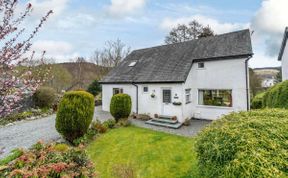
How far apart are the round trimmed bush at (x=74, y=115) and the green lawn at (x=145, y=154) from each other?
1.19 m

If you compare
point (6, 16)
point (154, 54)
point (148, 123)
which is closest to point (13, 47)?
Result: point (6, 16)

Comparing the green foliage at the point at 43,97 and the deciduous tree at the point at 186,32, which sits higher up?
the deciduous tree at the point at 186,32

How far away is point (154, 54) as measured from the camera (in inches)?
762

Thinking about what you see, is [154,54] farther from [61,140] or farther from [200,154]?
[200,154]

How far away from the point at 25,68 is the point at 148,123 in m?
12.0

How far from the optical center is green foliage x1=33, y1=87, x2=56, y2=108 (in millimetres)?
19439

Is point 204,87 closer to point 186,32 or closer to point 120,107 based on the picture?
point 120,107

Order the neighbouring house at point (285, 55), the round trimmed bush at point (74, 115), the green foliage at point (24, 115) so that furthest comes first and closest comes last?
1. the neighbouring house at point (285, 55)
2. the green foliage at point (24, 115)
3. the round trimmed bush at point (74, 115)

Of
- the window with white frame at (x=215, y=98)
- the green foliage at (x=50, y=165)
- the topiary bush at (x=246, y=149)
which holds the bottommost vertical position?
the green foliage at (x=50, y=165)

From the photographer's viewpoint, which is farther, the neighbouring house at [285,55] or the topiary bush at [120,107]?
the neighbouring house at [285,55]

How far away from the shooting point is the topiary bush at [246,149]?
335cm

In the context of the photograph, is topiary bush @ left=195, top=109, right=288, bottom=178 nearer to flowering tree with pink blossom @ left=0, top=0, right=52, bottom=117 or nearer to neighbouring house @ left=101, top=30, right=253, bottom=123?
flowering tree with pink blossom @ left=0, top=0, right=52, bottom=117

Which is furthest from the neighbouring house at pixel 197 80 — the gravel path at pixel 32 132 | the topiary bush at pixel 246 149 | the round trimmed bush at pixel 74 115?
the topiary bush at pixel 246 149

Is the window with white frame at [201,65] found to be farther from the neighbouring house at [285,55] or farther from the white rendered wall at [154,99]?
the neighbouring house at [285,55]
